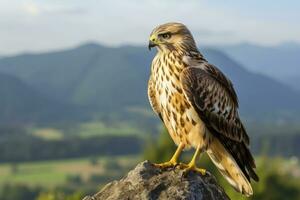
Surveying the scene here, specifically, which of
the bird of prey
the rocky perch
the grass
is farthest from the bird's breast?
the grass

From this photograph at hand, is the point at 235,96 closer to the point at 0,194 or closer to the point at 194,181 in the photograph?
the point at 194,181

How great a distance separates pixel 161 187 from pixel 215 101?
7.42 feet

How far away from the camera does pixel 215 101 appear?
11586 mm

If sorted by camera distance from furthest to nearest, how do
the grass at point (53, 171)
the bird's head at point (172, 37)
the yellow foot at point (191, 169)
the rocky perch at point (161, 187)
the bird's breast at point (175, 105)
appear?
the grass at point (53, 171) → the bird's head at point (172, 37) → the bird's breast at point (175, 105) → the yellow foot at point (191, 169) → the rocky perch at point (161, 187)

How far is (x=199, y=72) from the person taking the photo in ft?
37.1

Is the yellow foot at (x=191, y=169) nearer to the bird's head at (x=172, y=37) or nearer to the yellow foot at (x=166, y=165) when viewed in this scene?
the yellow foot at (x=166, y=165)

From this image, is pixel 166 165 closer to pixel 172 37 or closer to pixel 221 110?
pixel 221 110

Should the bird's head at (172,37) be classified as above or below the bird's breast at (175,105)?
above

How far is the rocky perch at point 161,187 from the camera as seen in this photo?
9661 mm

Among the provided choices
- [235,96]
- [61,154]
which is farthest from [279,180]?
[61,154]

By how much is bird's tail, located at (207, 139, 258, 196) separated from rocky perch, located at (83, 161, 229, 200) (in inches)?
41.9

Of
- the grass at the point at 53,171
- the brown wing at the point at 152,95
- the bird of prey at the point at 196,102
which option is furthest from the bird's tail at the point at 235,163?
the grass at the point at 53,171

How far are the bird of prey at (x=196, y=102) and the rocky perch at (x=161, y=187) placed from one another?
1009 millimetres

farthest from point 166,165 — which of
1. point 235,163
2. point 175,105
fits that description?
point 235,163
